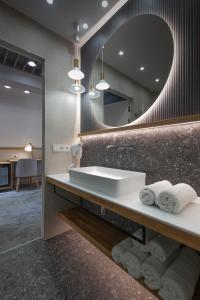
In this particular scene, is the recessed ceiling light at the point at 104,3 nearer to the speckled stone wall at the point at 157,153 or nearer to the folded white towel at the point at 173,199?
the speckled stone wall at the point at 157,153

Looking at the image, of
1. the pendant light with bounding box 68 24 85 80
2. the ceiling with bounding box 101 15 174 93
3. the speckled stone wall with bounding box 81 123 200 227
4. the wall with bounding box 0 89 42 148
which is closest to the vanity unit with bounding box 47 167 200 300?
the speckled stone wall with bounding box 81 123 200 227

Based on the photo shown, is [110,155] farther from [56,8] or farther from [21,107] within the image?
[21,107]

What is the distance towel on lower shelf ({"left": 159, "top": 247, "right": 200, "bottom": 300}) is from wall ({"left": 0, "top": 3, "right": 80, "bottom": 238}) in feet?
4.72

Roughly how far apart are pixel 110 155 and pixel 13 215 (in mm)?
1953

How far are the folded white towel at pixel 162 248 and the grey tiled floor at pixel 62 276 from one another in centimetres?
53

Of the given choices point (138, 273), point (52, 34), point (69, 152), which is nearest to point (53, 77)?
point (52, 34)

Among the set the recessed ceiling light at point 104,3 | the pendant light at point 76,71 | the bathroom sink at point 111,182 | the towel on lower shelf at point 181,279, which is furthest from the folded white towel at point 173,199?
the recessed ceiling light at point 104,3

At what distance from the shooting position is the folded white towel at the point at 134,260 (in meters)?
0.92

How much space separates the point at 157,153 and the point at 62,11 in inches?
68.3

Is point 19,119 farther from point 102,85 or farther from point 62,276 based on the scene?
point 62,276

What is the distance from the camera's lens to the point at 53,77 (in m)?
1.87

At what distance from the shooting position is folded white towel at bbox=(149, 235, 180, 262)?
873mm

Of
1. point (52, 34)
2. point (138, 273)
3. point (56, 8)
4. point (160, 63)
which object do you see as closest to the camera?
point (138, 273)

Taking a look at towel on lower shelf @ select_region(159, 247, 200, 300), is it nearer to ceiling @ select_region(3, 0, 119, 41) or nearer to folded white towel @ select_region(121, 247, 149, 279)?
folded white towel @ select_region(121, 247, 149, 279)
